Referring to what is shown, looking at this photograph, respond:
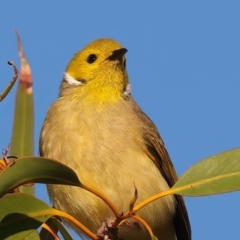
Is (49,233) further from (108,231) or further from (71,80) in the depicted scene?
(71,80)

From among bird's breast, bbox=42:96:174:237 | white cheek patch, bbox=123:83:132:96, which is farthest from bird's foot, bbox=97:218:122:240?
white cheek patch, bbox=123:83:132:96

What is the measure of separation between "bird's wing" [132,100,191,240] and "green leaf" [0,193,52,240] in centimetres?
212

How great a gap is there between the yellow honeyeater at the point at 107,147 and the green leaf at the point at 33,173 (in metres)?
1.47

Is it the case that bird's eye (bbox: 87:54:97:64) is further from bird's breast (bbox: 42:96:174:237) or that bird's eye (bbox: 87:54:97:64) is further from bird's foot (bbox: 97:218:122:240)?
bird's foot (bbox: 97:218:122:240)

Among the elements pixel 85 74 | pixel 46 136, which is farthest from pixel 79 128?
pixel 85 74

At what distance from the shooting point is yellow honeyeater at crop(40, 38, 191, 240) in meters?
4.64

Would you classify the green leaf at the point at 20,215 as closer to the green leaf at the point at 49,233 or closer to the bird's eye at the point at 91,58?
the green leaf at the point at 49,233

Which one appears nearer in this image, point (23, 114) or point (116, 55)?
point (23, 114)

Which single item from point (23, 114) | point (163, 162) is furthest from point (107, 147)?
point (23, 114)

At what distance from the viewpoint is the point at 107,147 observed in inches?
185

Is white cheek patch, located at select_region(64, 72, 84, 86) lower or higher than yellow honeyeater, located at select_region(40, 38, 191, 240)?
higher

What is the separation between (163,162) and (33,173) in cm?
259

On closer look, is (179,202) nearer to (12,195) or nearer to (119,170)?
(119,170)

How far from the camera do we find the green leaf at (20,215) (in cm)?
308
